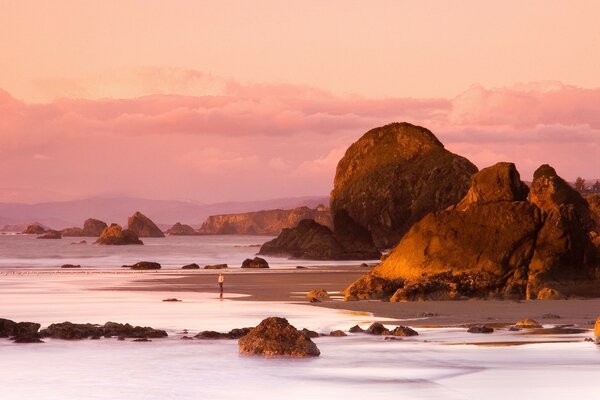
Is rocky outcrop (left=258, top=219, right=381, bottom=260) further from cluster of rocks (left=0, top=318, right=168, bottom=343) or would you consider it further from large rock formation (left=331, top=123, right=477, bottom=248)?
cluster of rocks (left=0, top=318, right=168, bottom=343)

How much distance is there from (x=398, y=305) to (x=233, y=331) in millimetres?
10901

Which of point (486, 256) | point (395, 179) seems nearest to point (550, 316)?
point (486, 256)

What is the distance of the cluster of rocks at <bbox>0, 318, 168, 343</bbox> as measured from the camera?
2878cm

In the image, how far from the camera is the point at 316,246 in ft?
378

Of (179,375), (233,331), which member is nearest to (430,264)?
(233,331)

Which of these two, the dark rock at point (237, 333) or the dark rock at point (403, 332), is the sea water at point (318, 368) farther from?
the dark rock at point (237, 333)

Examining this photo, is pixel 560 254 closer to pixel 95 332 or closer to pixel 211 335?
pixel 211 335

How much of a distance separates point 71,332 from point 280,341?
23.5 feet

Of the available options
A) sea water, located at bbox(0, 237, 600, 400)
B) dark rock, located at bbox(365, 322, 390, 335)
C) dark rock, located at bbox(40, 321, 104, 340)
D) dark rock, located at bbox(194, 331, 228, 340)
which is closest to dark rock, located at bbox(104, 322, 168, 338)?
dark rock, located at bbox(40, 321, 104, 340)

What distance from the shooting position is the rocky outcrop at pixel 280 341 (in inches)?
961

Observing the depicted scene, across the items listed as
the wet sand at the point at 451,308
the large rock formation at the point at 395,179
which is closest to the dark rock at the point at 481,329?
the wet sand at the point at 451,308

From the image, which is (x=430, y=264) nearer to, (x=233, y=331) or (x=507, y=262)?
(x=507, y=262)

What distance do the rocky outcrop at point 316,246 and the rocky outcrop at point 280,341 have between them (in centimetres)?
8626

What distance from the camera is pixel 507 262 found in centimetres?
4397
